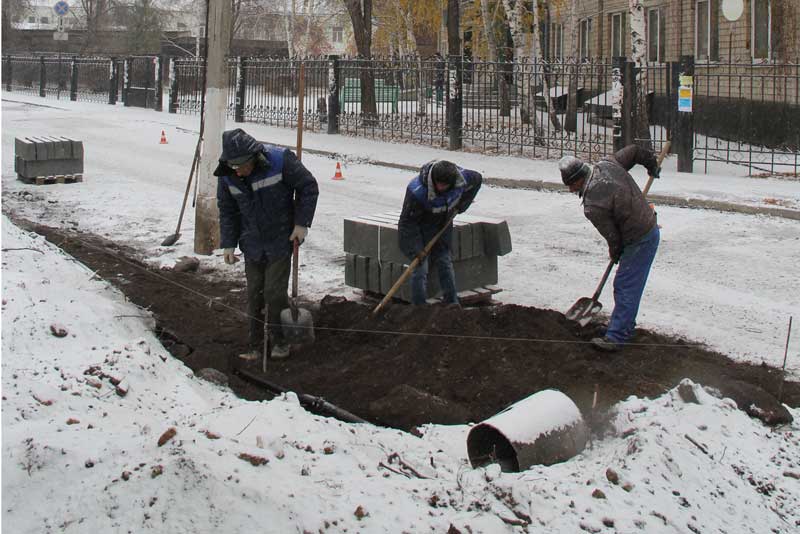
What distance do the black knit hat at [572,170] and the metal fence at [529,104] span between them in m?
7.50

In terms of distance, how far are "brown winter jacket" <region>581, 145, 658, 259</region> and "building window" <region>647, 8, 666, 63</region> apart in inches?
841

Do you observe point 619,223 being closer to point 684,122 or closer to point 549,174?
point 549,174

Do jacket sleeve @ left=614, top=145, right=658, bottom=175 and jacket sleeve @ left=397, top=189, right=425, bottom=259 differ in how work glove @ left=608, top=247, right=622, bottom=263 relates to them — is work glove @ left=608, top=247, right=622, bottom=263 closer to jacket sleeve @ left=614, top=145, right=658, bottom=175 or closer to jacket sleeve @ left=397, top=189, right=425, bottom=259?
jacket sleeve @ left=614, top=145, right=658, bottom=175

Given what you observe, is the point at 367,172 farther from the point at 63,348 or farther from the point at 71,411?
the point at 71,411

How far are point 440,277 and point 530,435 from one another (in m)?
2.99

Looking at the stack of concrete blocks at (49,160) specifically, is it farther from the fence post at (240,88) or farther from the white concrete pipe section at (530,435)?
the fence post at (240,88)

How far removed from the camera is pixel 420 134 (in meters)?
20.5

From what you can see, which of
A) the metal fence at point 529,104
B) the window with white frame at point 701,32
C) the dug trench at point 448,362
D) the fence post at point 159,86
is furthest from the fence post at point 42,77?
the dug trench at point 448,362

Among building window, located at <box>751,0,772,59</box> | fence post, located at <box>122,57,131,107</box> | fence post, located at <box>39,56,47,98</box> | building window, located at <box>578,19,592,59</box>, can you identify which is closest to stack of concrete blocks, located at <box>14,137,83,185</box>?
building window, located at <box>751,0,772,59</box>

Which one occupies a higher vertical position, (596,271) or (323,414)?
(596,271)

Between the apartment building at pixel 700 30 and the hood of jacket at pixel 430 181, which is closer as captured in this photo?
the hood of jacket at pixel 430 181

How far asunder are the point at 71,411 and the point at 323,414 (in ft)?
4.80

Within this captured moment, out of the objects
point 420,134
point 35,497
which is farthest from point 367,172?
point 35,497

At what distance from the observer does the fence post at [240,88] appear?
2544cm
